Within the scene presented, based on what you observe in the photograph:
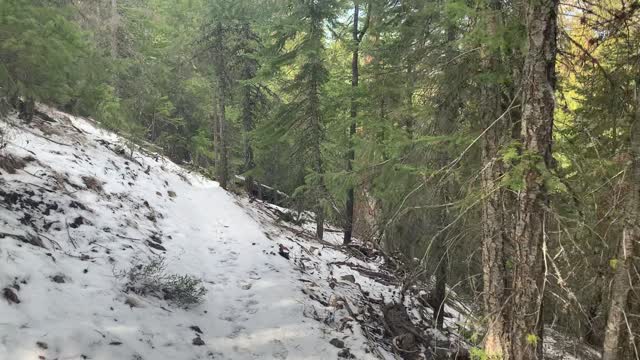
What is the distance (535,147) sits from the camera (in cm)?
379

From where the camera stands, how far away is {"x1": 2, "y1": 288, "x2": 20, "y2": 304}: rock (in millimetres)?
4957

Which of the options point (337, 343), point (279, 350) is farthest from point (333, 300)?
point (279, 350)

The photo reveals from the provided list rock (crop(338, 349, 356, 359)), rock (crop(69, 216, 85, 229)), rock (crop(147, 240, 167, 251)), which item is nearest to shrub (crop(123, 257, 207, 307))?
rock (crop(147, 240, 167, 251))

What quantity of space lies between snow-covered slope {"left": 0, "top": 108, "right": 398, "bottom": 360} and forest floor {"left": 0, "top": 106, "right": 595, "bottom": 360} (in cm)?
2

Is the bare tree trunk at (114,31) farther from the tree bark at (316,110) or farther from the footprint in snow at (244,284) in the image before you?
the footprint in snow at (244,284)

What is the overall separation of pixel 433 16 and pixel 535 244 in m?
6.38

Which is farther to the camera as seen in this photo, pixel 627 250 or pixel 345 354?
pixel 345 354

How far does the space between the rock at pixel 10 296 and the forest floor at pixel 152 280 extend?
2cm

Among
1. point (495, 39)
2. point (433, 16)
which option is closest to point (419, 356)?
point (495, 39)

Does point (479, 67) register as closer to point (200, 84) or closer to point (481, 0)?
point (481, 0)

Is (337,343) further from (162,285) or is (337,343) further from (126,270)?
(126,270)

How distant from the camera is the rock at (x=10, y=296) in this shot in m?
4.96

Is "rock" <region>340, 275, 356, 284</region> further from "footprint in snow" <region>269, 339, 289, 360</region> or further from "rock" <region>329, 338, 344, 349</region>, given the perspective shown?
"footprint in snow" <region>269, 339, 289, 360</region>

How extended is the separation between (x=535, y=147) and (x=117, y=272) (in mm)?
5983
